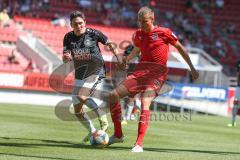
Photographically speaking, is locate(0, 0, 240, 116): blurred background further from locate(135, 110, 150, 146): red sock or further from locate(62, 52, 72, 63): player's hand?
locate(135, 110, 150, 146): red sock

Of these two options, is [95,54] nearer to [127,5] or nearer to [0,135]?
[0,135]

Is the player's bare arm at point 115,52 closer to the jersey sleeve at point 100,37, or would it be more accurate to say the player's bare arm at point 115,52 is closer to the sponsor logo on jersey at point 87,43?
the jersey sleeve at point 100,37

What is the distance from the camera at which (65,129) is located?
52.8 feet

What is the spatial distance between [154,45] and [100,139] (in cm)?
191

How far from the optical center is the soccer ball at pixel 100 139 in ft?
38.4

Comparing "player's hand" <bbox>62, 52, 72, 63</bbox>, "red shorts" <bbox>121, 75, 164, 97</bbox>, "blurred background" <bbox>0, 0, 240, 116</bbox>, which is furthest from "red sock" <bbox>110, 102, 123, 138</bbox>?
"blurred background" <bbox>0, 0, 240, 116</bbox>

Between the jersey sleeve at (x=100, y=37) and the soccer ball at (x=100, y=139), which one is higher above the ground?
the jersey sleeve at (x=100, y=37)

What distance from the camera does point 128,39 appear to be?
4216 centimetres

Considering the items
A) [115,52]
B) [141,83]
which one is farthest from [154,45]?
[115,52]

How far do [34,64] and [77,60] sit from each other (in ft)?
82.2

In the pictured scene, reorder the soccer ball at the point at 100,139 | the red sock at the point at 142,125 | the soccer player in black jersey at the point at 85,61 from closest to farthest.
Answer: the red sock at the point at 142,125
the soccer ball at the point at 100,139
the soccer player in black jersey at the point at 85,61

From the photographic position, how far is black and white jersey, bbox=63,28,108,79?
12266mm

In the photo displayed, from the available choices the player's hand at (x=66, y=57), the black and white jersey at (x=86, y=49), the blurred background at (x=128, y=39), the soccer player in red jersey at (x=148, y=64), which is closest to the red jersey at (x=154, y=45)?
the soccer player in red jersey at (x=148, y=64)

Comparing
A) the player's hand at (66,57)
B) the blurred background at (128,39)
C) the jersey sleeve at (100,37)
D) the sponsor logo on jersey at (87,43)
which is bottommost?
Answer: the blurred background at (128,39)
